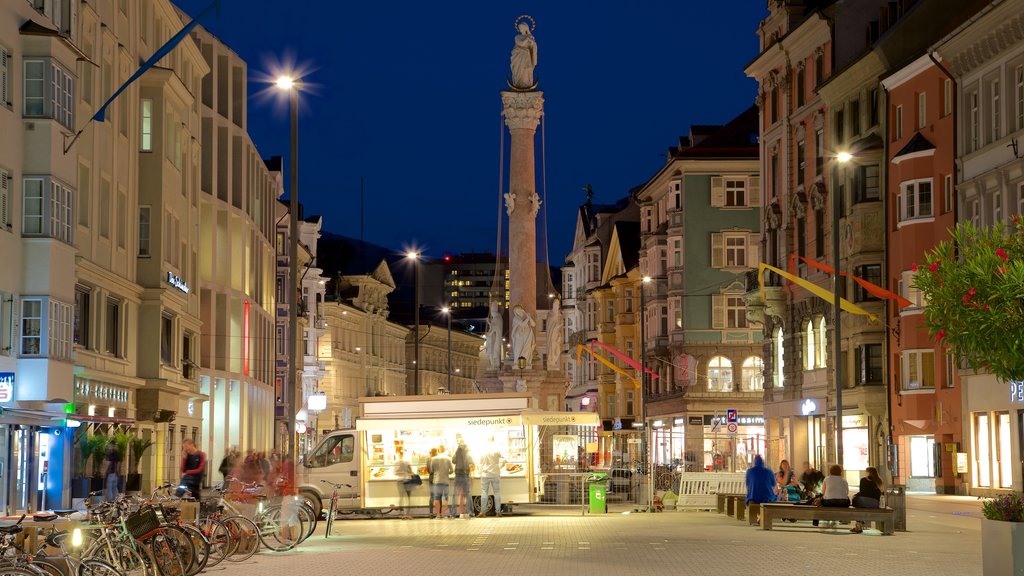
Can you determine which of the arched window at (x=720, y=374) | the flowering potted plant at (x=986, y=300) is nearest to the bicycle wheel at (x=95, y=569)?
the flowering potted plant at (x=986, y=300)

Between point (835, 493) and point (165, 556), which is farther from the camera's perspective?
point (835, 493)

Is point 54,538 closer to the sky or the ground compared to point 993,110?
closer to the ground

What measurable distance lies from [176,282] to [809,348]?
2608 centimetres

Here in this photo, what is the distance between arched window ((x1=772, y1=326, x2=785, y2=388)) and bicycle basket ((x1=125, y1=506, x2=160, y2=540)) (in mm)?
52063

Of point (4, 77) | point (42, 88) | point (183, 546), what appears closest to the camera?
point (183, 546)

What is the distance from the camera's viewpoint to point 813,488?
122 ft

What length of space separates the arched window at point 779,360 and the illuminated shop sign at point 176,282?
26.8 metres

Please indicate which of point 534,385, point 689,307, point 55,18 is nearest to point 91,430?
point 55,18

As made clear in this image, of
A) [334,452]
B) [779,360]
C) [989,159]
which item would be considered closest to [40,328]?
[334,452]

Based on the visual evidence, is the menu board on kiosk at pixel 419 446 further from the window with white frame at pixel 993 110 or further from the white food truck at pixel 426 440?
the window with white frame at pixel 993 110

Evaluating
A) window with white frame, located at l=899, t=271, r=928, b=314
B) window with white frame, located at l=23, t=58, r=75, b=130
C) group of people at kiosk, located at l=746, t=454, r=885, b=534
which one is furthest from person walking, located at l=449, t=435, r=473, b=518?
window with white frame, located at l=899, t=271, r=928, b=314

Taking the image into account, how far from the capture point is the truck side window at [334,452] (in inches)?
1606

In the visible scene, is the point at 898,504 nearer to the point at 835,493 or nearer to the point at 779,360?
the point at 835,493

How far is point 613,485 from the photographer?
160ft
